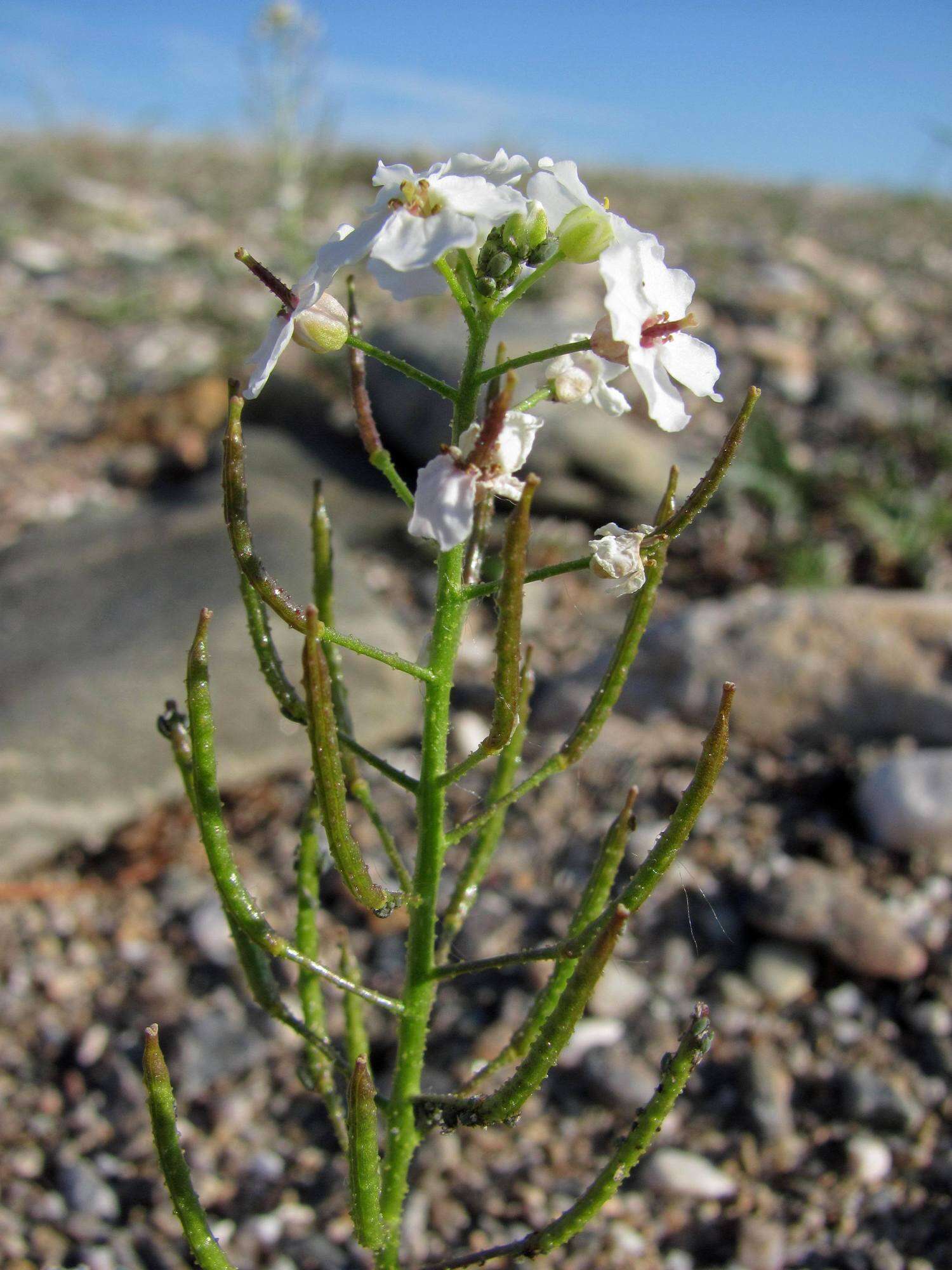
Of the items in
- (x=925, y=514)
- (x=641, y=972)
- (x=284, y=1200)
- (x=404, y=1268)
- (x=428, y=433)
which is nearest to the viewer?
(x=404, y=1268)

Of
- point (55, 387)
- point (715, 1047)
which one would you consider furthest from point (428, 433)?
point (715, 1047)

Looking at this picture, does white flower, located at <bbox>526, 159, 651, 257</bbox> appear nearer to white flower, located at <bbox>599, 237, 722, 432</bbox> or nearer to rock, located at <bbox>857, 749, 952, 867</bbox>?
Answer: white flower, located at <bbox>599, 237, 722, 432</bbox>

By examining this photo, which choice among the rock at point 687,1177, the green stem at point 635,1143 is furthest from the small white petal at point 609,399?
the rock at point 687,1177

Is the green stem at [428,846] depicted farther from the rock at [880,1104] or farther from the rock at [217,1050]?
the rock at [880,1104]

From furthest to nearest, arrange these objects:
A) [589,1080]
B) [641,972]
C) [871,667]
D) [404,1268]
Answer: [871,667], [641,972], [589,1080], [404,1268]

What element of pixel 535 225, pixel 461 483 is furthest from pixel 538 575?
pixel 535 225

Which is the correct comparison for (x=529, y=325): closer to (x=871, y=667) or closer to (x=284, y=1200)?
(x=871, y=667)
